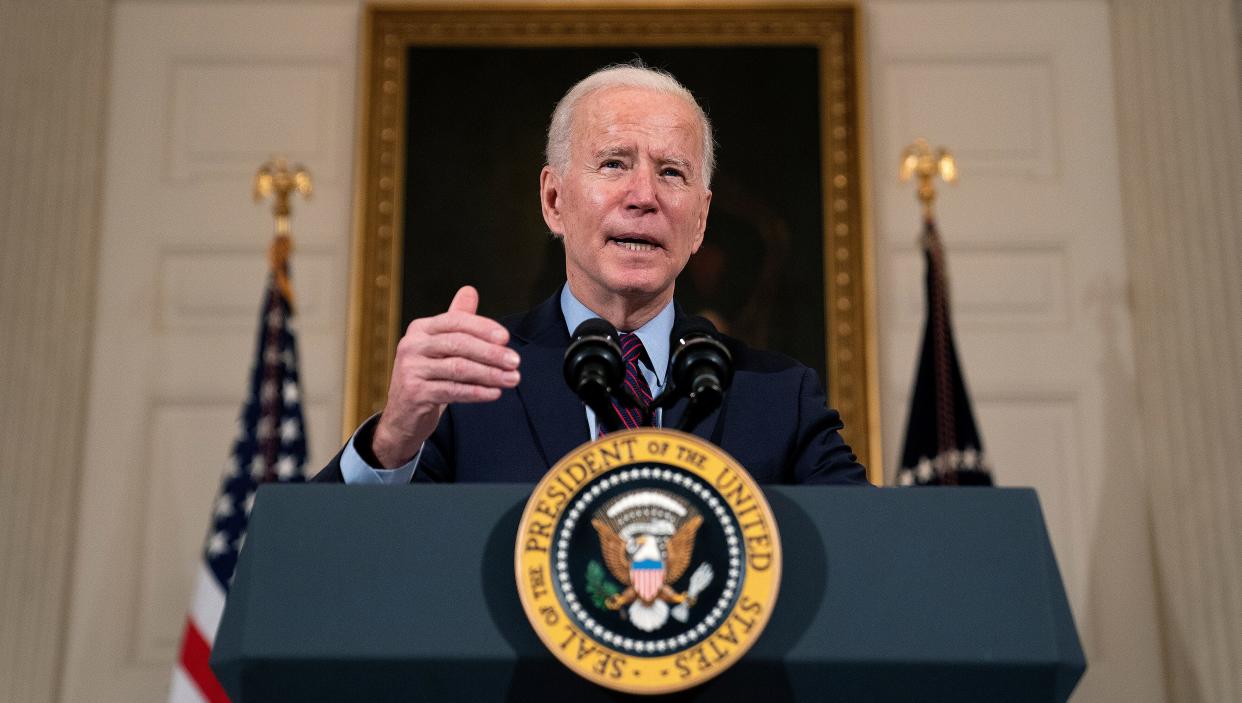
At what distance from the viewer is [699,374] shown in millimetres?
1556

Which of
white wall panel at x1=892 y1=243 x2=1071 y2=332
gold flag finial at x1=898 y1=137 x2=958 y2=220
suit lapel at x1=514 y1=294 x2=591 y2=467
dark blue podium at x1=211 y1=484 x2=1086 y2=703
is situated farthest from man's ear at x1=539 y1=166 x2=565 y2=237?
white wall panel at x1=892 y1=243 x2=1071 y2=332

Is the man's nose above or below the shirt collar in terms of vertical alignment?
above

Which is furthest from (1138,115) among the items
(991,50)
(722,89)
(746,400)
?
(746,400)

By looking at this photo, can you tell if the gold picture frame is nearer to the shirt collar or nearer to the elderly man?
the elderly man

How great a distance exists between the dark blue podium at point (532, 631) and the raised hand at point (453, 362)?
0.14 meters

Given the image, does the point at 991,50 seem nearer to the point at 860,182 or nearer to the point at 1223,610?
the point at 860,182

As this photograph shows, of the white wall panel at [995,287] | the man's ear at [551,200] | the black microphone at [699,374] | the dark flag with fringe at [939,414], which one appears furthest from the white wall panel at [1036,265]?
the black microphone at [699,374]

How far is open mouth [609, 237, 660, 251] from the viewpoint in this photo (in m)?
2.34

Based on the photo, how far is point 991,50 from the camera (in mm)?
5891

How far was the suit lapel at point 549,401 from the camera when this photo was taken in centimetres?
210

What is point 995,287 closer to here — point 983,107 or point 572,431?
point 983,107

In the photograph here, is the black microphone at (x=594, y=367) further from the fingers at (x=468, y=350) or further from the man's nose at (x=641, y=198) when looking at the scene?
the man's nose at (x=641, y=198)

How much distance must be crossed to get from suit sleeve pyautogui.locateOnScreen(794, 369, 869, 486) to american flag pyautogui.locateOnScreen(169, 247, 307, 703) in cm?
286

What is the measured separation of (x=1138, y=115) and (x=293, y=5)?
3761mm
